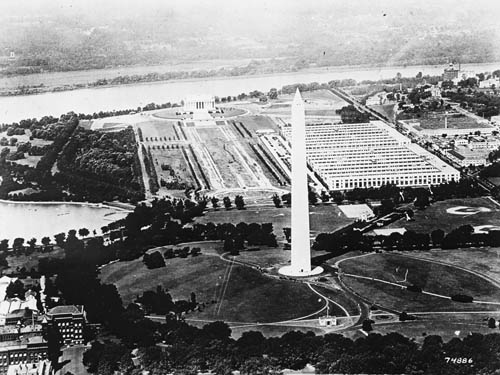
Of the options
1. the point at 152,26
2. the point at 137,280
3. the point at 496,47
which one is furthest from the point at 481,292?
the point at 496,47

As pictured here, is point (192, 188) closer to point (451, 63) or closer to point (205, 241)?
point (205, 241)

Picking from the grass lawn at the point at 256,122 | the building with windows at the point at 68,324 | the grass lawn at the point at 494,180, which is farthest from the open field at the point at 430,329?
the grass lawn at the point at 256,122

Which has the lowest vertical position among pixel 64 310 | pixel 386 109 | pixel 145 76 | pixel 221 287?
pixel 221 287

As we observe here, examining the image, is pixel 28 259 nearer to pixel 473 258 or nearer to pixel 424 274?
pixel 424 274

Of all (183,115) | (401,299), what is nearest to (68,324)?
(401,299)

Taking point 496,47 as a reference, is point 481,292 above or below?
below

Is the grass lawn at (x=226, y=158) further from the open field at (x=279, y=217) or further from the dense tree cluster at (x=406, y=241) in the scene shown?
the dense tree cluster at (x=406, y=241)
